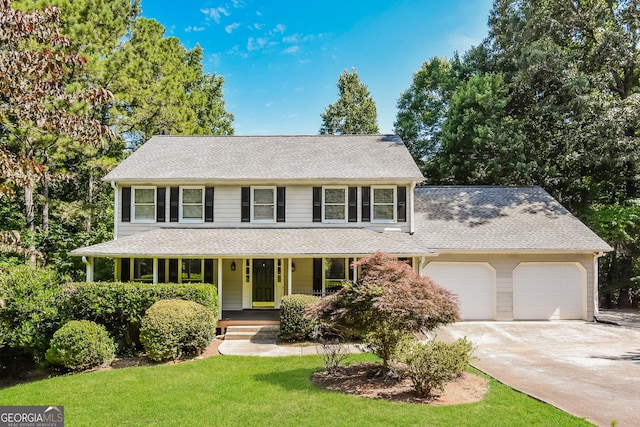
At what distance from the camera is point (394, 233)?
1522cm

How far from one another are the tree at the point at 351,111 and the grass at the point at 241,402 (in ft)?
88.8

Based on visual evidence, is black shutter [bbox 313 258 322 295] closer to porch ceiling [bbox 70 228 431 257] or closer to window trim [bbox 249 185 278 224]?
porch ceiling [bbox 70 228 431 257]

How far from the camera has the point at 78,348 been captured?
9.98m

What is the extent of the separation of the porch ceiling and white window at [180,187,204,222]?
2.10 feet

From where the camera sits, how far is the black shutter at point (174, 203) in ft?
51.1

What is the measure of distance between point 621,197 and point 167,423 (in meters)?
23.0


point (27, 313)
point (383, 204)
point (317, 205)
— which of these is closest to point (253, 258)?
point (317, 205)

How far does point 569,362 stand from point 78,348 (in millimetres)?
11902

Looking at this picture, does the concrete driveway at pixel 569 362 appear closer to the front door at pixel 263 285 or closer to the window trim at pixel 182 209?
the front door at pixel 263 285

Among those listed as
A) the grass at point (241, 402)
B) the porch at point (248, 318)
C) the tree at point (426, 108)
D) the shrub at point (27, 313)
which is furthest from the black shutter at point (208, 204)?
the tree at point (426, 108)

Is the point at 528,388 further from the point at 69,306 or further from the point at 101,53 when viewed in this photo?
the point at 101,53

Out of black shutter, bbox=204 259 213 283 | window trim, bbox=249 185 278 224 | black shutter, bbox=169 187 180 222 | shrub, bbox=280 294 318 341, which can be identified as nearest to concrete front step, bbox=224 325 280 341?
shrub, bbox=280 294 318 341

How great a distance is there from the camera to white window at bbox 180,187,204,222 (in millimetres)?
15609

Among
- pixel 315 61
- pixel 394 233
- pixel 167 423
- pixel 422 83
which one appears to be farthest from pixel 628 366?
pixel 315 61
